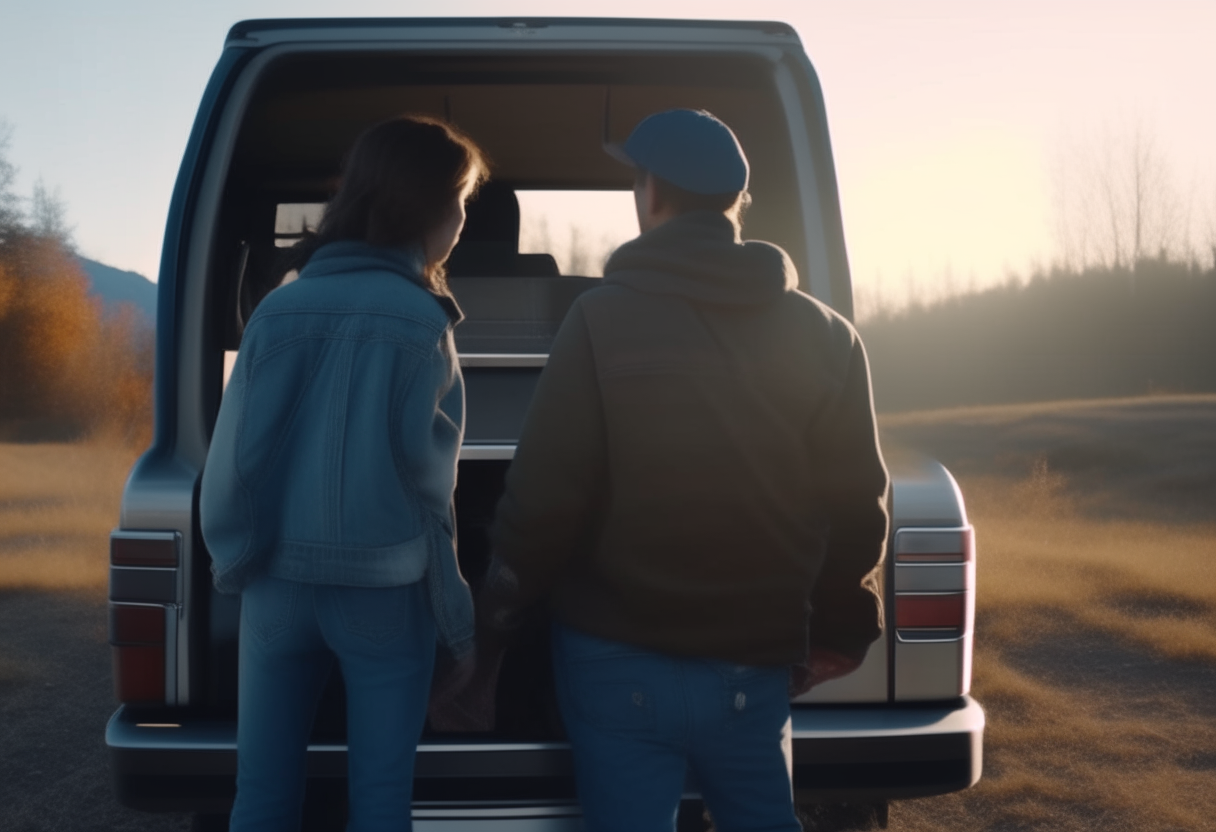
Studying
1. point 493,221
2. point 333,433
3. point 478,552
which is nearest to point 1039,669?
point 493,221

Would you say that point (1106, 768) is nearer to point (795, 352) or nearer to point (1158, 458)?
point (795, 352)

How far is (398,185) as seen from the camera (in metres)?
1.98

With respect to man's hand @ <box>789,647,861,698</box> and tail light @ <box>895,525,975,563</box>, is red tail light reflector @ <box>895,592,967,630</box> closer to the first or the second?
tail light @ <box>895,525,975,563</box>

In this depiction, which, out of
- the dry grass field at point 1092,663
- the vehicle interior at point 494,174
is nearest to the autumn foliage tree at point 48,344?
the dry grass field at point 1092,663

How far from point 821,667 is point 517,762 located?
719mm

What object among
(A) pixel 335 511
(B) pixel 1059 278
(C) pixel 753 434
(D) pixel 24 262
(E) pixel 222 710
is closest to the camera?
(C) pixel 753 434

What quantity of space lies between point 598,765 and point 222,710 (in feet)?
3.63

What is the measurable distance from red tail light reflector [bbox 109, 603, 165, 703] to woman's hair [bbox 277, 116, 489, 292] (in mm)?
991

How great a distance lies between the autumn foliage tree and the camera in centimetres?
4225

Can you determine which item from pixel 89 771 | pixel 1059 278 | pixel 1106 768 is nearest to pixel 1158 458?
pixel 1106 768

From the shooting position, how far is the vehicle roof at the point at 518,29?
285cm

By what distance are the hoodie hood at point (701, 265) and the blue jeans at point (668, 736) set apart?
0.55 metres

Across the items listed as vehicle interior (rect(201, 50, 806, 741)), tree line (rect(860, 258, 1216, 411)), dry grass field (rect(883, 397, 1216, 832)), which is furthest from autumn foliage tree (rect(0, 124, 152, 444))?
vehicle interior (rect(201, 50, 806, 741))

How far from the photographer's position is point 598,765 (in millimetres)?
1815
